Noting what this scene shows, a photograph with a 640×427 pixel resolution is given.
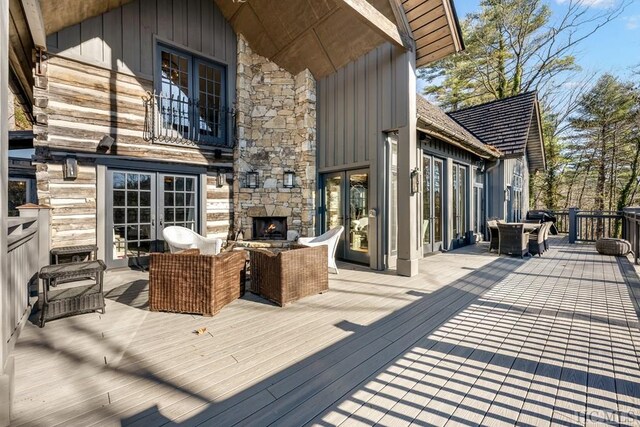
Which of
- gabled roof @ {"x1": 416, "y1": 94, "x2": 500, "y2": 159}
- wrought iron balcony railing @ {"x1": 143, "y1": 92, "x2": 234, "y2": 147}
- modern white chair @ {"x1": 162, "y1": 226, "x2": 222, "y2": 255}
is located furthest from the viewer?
gabled roof @ {"x1": 416, "y1": 94, "x2": 500, "y2": 159}

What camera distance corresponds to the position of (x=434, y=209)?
24.3ft

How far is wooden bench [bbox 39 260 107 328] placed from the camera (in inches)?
115

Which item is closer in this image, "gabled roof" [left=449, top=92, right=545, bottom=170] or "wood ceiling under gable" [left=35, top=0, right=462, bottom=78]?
"wood ceiling under gable" [left=35, top=0, right=462, bottom=78]

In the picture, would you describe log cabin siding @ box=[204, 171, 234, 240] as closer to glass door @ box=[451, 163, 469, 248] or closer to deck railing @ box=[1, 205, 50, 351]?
deck railing @ box=[1, 205, 50, 351]

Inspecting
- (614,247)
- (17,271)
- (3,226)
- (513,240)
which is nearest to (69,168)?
(17,271)

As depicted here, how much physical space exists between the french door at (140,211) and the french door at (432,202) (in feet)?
17.8

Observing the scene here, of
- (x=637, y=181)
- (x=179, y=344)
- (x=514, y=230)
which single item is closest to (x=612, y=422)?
(x=179, y=344)

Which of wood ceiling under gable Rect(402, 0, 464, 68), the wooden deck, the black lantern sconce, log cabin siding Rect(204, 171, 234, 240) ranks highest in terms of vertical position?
wood ceiling under gable Rect(402, 0, 464, 68)

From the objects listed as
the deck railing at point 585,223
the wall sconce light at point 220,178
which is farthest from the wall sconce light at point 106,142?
the deck railing at point 585,223

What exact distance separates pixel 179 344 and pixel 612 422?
10.0 ft

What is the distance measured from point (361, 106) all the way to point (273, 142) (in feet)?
6.96

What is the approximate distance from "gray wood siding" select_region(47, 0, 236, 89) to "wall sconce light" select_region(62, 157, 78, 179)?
5.59 ft

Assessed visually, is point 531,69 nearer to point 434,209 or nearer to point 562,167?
point 562,167

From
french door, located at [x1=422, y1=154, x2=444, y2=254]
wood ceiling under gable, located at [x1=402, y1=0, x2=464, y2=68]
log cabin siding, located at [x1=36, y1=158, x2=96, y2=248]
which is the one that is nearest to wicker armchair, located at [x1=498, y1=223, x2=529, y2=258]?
french door, located at [x1=422, y1=154, x2=444, y2=254]
